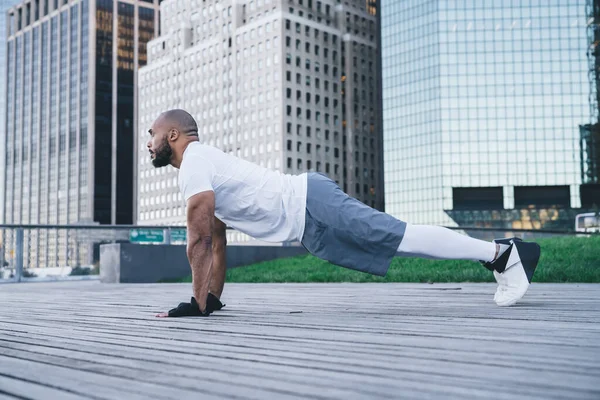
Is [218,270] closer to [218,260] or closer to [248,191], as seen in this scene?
[218,260]

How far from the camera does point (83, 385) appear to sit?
1.89 meters

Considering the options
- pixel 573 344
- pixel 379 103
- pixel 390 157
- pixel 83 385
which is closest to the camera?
pixel 83 385

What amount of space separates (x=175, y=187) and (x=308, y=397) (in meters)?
111

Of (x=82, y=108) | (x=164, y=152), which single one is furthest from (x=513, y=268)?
(x=82, y=108)

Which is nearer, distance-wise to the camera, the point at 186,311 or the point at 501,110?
the point at 186,311

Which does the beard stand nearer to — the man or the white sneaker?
the man

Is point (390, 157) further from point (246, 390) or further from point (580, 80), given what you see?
point (246, 390)

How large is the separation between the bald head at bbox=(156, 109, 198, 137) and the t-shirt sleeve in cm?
33

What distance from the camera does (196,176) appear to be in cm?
405

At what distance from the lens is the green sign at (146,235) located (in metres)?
13.6

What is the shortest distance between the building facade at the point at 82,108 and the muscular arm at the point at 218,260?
11112 centimetres

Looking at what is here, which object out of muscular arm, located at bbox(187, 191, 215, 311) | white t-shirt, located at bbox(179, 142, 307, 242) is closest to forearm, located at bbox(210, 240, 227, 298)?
white t-shirt, located at bbox(179, 142, 307, 242)

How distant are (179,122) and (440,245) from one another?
1.82 meters

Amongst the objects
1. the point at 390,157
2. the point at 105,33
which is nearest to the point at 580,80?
the point at 390,157
